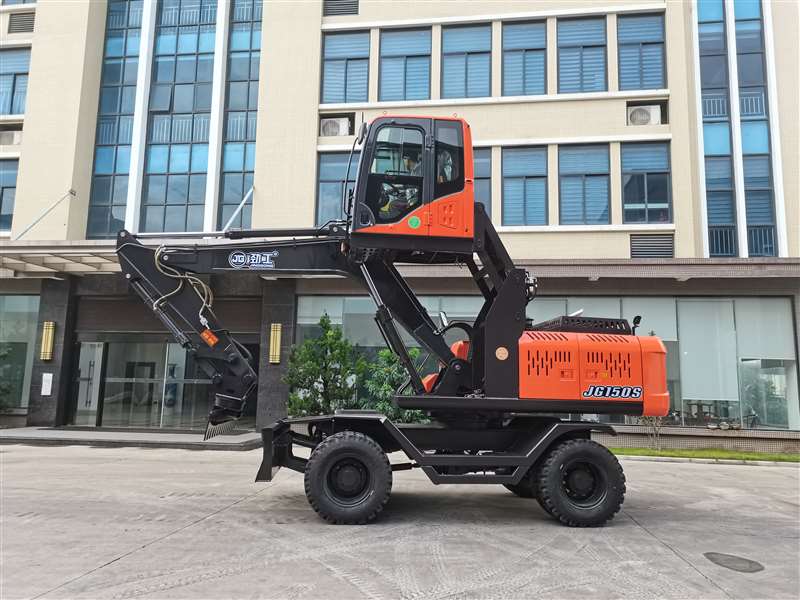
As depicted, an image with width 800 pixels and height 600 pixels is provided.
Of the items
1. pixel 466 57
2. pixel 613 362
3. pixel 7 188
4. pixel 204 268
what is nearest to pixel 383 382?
pixel 204 268

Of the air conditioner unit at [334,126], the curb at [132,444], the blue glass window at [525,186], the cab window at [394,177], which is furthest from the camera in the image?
the air conditioner unit at [334,126]

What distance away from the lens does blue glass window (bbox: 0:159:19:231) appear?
2000 cm

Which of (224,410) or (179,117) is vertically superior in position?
(179,117)

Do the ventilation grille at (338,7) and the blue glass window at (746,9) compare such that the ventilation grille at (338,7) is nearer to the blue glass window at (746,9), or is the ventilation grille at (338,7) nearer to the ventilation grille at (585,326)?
the blue glass window at (746,9)

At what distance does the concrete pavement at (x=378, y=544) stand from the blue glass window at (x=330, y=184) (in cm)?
1043

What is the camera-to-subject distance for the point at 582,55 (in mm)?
18234

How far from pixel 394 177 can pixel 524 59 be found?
1346 cm

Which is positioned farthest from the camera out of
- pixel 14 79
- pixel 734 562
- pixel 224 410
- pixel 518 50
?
pixel 14 79

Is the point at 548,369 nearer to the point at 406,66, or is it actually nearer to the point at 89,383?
the point at 406,66

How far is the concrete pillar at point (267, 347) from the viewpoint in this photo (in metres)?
17.6

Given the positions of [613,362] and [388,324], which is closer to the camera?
[613,362]

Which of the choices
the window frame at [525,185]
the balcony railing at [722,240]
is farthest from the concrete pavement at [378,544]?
the window frame at [525,185]

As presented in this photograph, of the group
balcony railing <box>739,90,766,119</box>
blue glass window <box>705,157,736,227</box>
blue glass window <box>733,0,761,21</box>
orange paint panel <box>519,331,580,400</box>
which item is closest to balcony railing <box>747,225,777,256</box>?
blue glass window <box>705,157,736,227</box>

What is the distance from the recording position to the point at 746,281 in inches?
647
